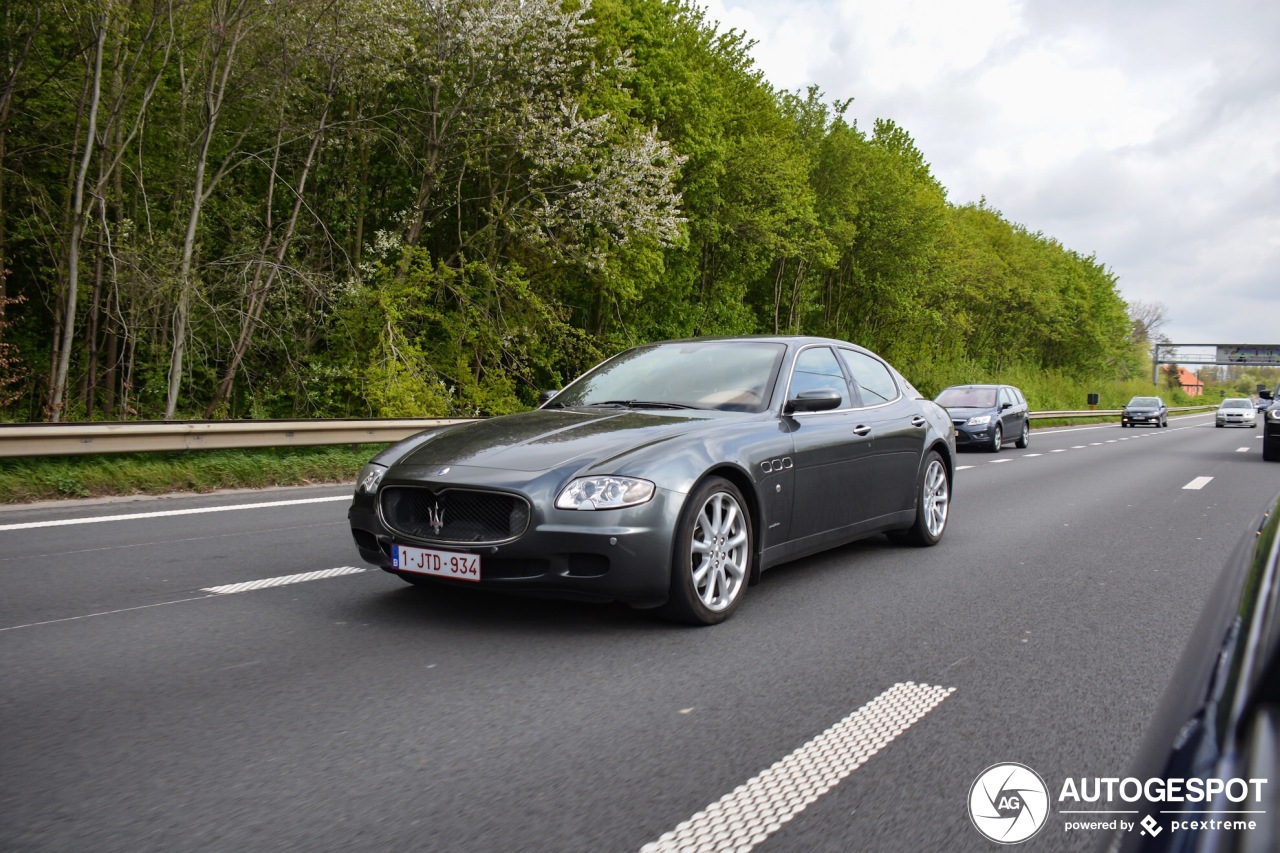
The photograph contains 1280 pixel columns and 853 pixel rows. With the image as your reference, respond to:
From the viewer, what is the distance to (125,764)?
9.75ft

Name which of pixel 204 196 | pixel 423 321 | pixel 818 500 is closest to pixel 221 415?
pixel 204 196

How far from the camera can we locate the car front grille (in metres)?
4.55

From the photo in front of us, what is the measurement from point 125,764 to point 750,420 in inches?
138

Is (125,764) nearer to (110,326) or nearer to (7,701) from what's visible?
(7,701)

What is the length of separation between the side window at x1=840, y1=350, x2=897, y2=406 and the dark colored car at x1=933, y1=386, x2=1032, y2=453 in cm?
1428

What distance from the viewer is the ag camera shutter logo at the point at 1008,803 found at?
269 centimetres

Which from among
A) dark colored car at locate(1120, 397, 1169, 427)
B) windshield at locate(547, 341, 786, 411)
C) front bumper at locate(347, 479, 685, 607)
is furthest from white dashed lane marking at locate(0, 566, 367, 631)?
dark colored car at locate(1120, 397, 1169, 427)

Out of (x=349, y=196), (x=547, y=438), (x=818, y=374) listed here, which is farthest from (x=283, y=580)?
(x=349, y=196)

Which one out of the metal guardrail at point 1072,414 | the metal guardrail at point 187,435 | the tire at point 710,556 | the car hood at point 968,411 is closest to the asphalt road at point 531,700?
the tire at point 710,556

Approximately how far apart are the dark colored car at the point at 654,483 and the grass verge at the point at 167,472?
538cm

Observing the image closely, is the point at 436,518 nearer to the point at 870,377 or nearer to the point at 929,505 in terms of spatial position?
the point at 870,377

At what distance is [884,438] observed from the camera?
6.77 metres

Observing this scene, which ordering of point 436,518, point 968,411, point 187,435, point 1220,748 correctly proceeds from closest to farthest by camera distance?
point 1220,748 < point 436,518 < point 187,435 < point 968,411

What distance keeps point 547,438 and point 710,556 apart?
3.30ft
